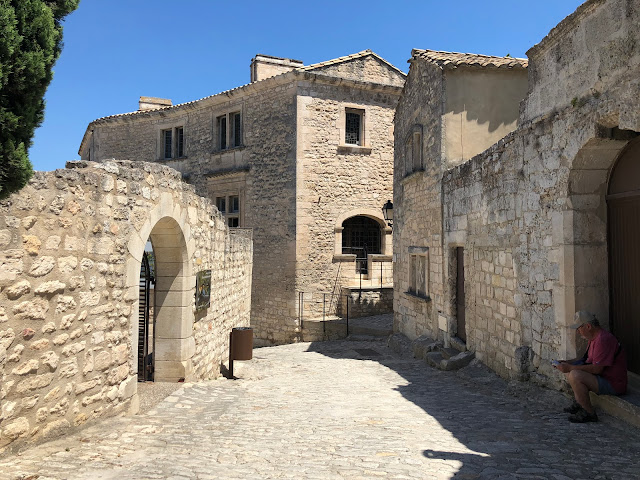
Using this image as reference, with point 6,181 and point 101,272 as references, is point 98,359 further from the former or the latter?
point 6,181

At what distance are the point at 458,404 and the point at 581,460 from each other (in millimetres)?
2129

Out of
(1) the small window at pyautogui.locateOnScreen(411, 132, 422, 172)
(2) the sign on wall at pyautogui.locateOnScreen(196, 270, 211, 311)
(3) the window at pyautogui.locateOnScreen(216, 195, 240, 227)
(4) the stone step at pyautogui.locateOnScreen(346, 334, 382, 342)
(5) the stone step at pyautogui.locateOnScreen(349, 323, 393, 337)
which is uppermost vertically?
(1) the small window at pyautogui.locateOnScreen(411, 132, 422, 172)

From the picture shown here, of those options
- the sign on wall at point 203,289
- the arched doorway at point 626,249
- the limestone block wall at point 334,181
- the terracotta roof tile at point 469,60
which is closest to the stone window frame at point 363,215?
the limestone block wall at point 334,181

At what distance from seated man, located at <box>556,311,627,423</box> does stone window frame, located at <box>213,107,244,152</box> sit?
14043mm

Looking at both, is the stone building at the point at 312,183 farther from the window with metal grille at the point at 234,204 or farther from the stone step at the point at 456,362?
the stone step at the point at 456,362

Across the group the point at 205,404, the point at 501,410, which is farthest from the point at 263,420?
the point at 501,410

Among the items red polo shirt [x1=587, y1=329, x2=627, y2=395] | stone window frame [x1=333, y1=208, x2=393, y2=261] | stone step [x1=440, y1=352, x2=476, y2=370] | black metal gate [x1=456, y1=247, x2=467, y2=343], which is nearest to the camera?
red polo shirt [x1=587, y1=329, x2=627, y2=395]

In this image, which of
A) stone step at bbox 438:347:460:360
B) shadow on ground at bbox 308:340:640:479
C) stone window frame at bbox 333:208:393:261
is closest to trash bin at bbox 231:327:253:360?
shadow on ground at bbox 308:340:640:479

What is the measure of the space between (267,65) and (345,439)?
55.0 ft

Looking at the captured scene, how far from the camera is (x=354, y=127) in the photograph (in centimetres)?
1639

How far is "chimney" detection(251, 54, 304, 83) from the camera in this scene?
18.5 meters

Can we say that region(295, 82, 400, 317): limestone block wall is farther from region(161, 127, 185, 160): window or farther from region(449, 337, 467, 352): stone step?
region(449, 337, 467, 352): stone step

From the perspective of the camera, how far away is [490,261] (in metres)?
7.14

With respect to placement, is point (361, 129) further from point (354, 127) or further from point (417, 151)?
point (417, 151)
